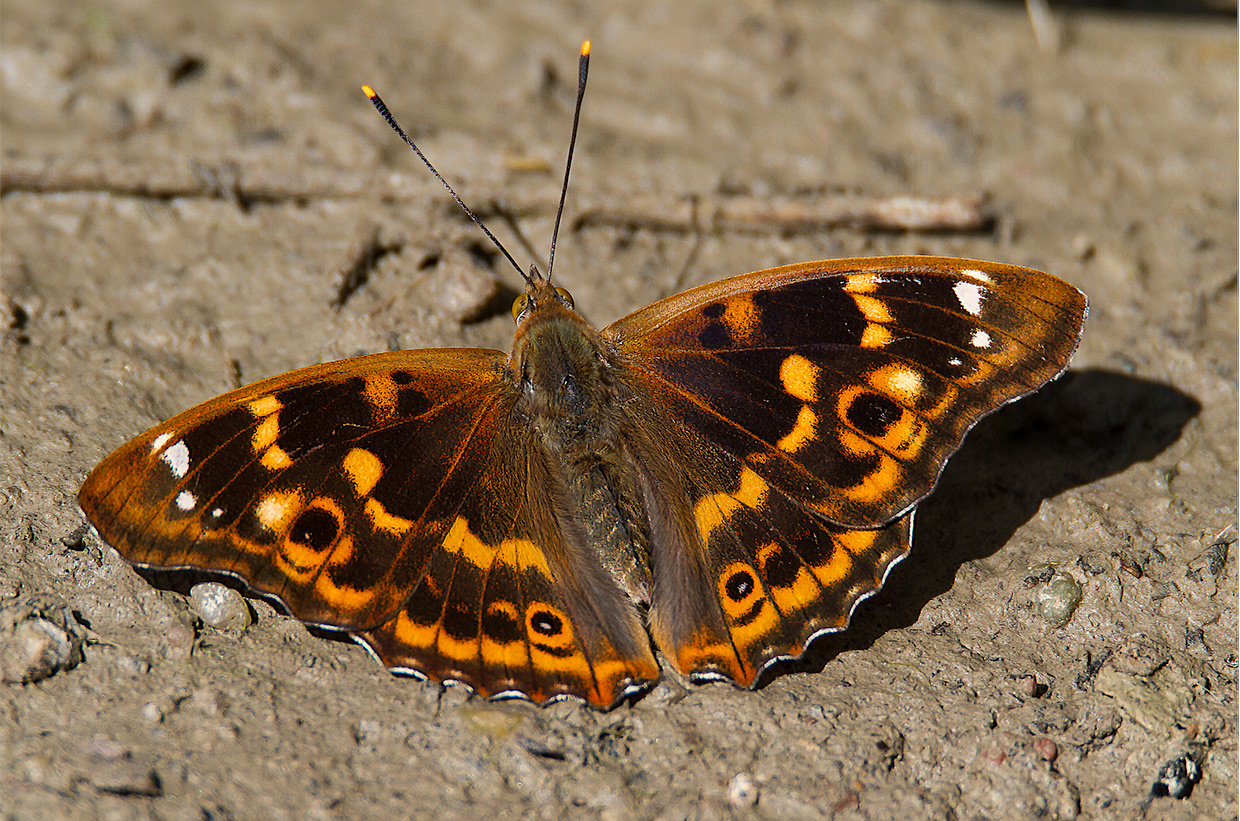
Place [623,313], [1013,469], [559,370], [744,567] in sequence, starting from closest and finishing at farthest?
[744,567], [559,370], [1013,469], [623,313]

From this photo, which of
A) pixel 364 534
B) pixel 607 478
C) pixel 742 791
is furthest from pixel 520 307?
pixel 742 791

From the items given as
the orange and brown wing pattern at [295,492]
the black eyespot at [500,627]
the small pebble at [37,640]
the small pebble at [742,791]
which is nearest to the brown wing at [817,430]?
the small pebble at [742,791]

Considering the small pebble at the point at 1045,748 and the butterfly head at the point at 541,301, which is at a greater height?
the butterfly head at the point at 541,301

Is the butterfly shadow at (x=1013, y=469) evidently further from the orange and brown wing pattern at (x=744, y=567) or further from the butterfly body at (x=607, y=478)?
the butterfly body at (x=607, y=478)

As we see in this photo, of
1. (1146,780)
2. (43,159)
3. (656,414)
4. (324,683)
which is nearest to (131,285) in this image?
(43,159)

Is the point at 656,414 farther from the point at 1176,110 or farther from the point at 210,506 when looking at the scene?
the point at 1176,110

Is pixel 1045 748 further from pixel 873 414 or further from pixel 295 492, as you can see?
pixel 295 492

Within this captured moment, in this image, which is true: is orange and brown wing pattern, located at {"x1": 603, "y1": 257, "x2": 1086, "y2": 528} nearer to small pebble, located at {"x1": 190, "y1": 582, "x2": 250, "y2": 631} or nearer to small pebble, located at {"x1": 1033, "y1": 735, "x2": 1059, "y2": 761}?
small pebble, located at {"x1": 1033, "y1": 735, "x2": 1059, "y2": 761}
